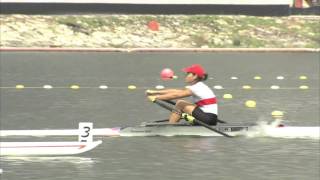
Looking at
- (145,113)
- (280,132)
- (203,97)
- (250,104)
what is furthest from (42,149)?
(250,104)

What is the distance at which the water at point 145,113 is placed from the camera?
332 inches

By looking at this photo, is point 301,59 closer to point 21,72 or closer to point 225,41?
point 225,41

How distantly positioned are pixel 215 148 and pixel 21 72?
39.1ft

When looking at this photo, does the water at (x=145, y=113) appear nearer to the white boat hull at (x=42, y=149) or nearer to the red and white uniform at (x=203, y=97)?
the white boat hull at (x=42, y=149)

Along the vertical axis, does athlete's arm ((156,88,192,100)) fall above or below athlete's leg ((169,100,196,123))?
above

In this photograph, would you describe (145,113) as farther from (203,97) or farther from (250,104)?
(203,97)

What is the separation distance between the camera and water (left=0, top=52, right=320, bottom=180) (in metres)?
8.42

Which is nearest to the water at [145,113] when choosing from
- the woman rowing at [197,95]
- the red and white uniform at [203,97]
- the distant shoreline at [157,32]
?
the woman rowing at [197,95]

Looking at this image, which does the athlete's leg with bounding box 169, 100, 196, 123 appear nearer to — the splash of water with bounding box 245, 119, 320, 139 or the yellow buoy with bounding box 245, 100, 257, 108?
the splash of water with bounding box 245, 119, 320, 139

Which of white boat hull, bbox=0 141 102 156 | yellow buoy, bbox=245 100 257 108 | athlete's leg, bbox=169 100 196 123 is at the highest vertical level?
athlete's leg, bbox=169 100 196 123

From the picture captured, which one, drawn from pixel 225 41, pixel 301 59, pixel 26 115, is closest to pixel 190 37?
pixel 225 41

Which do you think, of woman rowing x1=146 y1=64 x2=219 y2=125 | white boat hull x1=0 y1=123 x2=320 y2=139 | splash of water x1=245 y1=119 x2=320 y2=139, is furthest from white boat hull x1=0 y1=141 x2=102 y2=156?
splash of water x1=245 y1=119 x2=320 y2=139

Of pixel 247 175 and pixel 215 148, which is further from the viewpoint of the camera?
pixel 215 148

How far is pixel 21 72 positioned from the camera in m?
20.5
